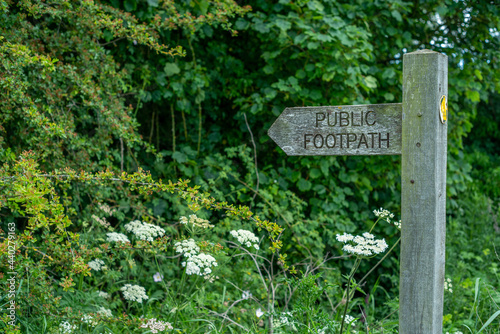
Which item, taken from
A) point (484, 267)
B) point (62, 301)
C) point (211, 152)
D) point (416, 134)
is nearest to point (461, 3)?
point (484, 267)

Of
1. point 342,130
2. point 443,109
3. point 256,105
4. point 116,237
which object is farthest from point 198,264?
point 256,105

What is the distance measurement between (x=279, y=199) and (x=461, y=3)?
253 centimetres

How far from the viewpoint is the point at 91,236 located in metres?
3.11

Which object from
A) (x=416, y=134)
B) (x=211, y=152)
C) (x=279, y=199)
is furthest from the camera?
(x=211, y=152)

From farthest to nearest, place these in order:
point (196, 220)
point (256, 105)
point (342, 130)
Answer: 1. point (256, 105)
2. point (196, 220)
3. point (342, 130)

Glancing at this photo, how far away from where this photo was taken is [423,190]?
5.88ft

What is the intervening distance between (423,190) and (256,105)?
2.37 meters

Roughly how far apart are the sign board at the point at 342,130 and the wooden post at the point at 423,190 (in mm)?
81

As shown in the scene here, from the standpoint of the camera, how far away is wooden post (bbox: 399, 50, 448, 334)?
70.1 inches

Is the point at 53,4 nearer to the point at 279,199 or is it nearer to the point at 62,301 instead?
the point at 62,301

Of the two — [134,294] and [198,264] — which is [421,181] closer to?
[198,264]

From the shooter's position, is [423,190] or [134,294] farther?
[134,294]

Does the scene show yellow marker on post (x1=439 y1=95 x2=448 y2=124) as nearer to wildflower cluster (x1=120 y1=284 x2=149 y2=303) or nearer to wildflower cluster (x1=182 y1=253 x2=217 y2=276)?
wildflower cluster (x1=182 y1=253 x2=217 y2=276)

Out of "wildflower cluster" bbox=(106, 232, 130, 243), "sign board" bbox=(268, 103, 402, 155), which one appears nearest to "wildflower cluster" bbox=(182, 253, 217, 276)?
"wildflower cluster" bbox=(106, 232, 130, 243)
